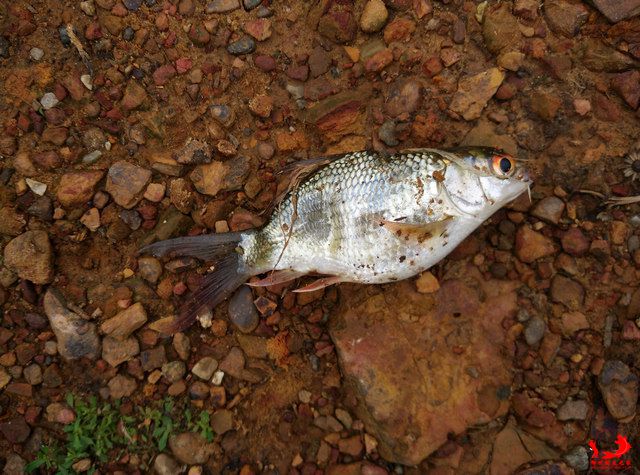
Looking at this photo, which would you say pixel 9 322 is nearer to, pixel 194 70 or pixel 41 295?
pixel 41 295

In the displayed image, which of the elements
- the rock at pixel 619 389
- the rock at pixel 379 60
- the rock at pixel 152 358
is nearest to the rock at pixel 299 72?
the rock at pixel 379 60

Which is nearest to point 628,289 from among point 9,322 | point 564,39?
point 564,39

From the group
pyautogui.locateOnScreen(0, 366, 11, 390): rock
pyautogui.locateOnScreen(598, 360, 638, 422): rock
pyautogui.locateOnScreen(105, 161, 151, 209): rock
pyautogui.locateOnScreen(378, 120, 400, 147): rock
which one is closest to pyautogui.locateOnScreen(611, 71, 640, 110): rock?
pyautogui.locateOnScreen(378, 120, 400, 147): rock

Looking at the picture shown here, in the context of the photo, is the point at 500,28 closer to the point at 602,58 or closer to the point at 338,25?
the point at 602,58

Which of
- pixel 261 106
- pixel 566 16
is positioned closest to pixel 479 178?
pixel 566 16

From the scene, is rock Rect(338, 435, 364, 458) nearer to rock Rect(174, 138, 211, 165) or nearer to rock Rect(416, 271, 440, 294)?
rock Rect(416, 271, 440, 294)
